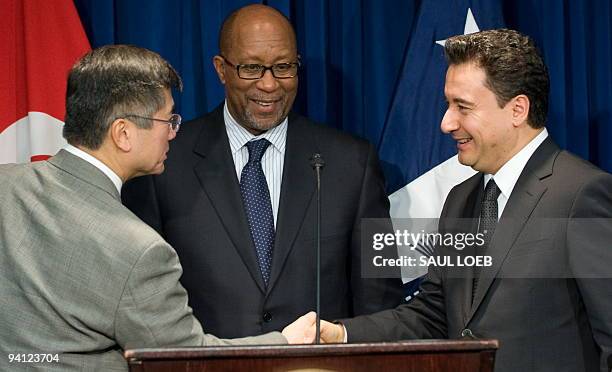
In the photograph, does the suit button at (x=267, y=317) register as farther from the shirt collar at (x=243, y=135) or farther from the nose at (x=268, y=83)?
the nose at (x=268, y=83)

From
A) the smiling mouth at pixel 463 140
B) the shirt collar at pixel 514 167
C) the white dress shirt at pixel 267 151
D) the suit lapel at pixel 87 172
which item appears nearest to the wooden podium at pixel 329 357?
the suit lapel at pixel 87 172

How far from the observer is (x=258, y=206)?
10.9 feet

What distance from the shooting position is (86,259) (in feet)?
8.00

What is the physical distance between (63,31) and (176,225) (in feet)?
2.96

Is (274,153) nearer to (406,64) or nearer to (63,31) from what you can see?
(406,64)

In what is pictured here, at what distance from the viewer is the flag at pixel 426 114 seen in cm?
373

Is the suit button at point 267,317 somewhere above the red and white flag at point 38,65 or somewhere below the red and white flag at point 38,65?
below

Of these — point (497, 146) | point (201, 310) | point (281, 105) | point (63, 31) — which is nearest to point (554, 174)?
point (497, 146)

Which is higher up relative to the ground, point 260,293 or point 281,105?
point 281,105

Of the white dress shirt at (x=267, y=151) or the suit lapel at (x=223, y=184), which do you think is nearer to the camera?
the suit lapel at (x=223, y=184)

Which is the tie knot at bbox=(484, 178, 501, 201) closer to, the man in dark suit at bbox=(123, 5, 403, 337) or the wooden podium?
the man in dark suit at bbox=(123, 5, 403, 337)

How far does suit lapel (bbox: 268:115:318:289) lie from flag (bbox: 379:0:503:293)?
0.44 m

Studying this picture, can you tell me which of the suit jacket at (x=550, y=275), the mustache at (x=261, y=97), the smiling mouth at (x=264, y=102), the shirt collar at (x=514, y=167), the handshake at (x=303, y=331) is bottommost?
the handshake at (x=303, y=331)

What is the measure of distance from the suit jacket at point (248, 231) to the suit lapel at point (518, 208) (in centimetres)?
59
